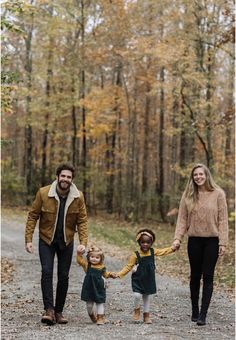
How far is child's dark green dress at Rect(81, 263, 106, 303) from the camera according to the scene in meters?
6.47

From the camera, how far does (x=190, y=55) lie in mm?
20500

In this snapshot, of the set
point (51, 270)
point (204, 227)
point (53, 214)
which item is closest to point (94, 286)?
point (51, 270)

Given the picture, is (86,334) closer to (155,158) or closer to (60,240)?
(60,240)

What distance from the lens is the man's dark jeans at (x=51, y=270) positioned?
6.66 m

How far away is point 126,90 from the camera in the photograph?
100 feet

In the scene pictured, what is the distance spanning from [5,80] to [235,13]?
9.77m

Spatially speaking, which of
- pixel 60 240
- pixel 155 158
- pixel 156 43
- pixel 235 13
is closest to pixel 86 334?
pixel 60 240

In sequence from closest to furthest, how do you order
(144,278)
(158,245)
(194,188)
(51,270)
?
(144,278) < (51,270) < (194,188) < (158,245)

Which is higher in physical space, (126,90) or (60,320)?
(126,90)

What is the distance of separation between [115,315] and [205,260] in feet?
5.30

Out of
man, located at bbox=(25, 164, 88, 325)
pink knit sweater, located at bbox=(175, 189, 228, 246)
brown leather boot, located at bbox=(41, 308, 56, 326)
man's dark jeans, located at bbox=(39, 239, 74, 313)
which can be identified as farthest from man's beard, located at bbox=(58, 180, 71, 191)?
pink knit sweater, located at bbox=(175, 189, 228, 246)

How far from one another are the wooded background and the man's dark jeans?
1097cm

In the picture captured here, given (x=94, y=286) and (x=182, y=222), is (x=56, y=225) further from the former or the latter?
(x=182, y=222)

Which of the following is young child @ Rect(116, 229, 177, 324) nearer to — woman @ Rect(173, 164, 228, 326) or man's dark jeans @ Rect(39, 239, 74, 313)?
woman @ Rect(173, 164, 228, 326)
